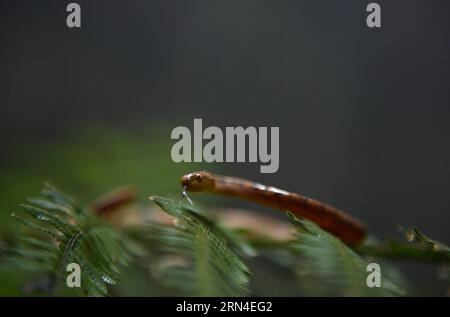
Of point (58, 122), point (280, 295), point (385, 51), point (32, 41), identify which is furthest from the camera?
point (32, 41)

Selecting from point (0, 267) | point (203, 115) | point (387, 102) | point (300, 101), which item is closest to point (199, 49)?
point (203, 115)

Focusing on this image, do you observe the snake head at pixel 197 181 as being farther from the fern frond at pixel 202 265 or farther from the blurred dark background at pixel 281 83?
the blurred dark background at pixel 281 83

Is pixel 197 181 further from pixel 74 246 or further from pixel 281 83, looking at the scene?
pixel 281 83

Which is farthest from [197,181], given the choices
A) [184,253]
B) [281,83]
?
[281,83]

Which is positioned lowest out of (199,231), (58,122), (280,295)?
(280,295)

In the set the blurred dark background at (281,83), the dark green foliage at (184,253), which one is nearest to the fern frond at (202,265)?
the dark green foliage at (184,253)
